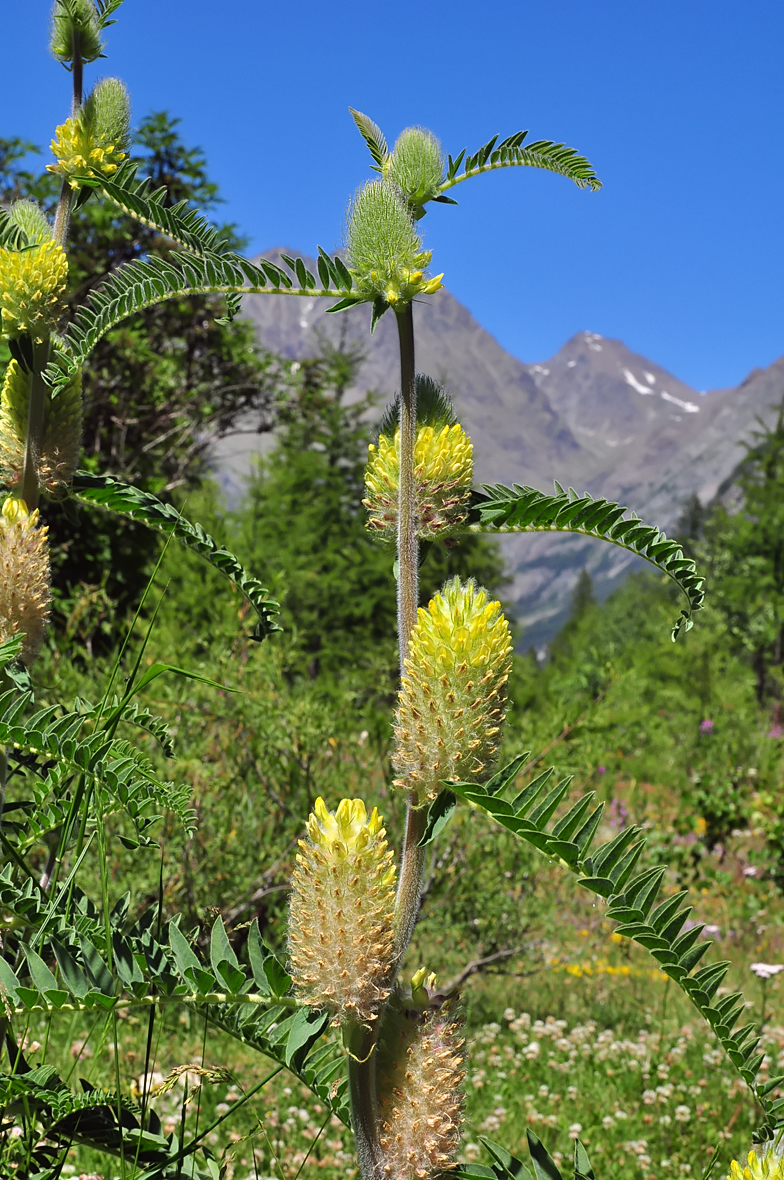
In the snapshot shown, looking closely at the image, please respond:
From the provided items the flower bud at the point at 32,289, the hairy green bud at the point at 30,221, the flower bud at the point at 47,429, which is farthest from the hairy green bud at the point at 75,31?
the flower bud at the point at 47,429

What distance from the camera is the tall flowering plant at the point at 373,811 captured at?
943 millimetres

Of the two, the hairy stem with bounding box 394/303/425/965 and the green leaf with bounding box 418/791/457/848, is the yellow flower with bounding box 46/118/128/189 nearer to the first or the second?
the hairy stem with bounding box 394/303/425/965

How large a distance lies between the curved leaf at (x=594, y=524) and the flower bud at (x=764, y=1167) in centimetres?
58

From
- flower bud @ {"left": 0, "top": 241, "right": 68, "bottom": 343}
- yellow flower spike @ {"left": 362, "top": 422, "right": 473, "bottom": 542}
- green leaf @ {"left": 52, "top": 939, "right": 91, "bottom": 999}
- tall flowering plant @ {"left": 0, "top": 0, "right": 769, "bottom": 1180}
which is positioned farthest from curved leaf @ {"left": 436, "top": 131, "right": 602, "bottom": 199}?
green leaf @ {"left": 52, "top": 939, "right": 91, "bottom": 999}

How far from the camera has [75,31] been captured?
1656 mm

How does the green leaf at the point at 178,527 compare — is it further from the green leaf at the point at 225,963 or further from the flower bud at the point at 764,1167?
the flower bud at the point at 764,1167

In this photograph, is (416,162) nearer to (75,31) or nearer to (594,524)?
(594,524)

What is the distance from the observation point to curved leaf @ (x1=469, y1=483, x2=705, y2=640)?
114 cm

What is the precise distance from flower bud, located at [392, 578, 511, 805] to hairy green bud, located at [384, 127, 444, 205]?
597mm

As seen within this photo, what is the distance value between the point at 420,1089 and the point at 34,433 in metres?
1.22

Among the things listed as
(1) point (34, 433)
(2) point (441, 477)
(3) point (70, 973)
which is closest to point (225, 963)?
(3) point (70, 973)

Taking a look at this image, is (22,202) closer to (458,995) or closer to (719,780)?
(458,995)

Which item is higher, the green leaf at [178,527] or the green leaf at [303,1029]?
the green leaf at [178,527]

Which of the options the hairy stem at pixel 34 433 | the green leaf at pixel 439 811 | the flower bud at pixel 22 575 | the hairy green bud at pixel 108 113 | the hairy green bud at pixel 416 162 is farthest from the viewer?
the hairy green bud at pixel 108 113
